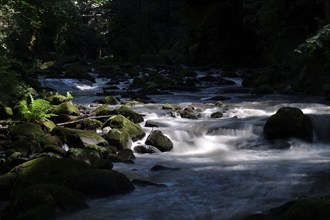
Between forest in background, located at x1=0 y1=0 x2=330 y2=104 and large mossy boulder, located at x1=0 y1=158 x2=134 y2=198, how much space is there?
4.64 m

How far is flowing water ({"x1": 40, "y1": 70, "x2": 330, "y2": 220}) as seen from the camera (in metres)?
6.48

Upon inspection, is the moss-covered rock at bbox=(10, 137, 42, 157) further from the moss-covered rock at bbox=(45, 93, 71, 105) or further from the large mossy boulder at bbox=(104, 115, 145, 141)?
the moss-covered rock at bbox=(45, 93, 71, 105)

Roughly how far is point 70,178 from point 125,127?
430 centimetres

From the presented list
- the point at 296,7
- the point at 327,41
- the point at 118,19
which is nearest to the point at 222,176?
the point at 327,41

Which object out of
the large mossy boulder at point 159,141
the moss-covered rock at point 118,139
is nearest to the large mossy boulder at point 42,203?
the moss-covered rock at point 118,139

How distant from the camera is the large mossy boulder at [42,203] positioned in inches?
228

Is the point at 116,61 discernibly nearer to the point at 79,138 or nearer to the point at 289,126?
the point at 289,126

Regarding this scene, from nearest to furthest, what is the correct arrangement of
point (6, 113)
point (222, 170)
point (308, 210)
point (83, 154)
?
point (308, 210), point (222, 170), point (83, 154), point (6, 113)

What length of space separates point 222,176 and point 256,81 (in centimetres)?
1444

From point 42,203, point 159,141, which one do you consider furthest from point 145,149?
point 42,203

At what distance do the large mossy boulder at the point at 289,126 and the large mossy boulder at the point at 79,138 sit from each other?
13.7 ft

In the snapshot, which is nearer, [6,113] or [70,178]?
[70,178]

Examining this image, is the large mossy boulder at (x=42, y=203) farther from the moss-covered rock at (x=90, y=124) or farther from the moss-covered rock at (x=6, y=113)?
the moss-covered rock at (x=6, y=113)

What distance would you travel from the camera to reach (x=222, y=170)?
28.8 feet
